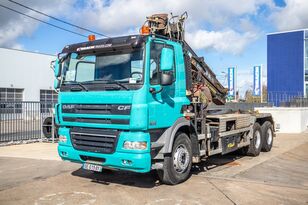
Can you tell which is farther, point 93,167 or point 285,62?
point 285,62

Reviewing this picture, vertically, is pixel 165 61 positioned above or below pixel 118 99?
above

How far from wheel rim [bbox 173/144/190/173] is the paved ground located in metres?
0.36

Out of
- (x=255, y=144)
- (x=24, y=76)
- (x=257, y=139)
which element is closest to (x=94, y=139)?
(x=255, y=144)

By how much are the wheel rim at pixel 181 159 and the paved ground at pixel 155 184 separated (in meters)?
0.36

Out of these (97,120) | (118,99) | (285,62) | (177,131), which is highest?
(285,62)

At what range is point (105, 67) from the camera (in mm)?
7422

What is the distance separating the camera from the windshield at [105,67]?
6973mm

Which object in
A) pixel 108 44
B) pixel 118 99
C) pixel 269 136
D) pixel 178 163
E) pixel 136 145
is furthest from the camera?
pixel 269 136

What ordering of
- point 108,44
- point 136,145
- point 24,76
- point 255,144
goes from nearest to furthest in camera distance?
point 136,145
point 108,44
point 255,144
point 24,76

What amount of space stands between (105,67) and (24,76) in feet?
105

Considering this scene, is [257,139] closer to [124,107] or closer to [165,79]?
[165,79]

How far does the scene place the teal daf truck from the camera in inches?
269

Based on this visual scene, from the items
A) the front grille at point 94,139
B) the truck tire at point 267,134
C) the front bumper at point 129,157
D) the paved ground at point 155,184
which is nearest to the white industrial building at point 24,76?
the paved ground at point 155,184

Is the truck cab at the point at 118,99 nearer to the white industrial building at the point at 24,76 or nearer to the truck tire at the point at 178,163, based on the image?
the truck tire at the point at 178,163
